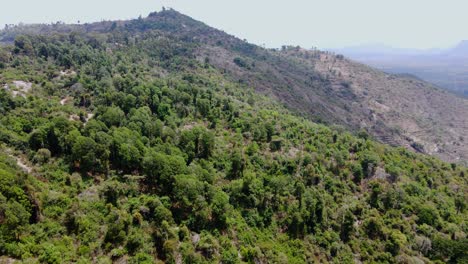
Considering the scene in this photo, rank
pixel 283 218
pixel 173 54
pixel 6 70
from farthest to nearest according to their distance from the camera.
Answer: pixel 173 54
pixel 6 70
pixel 283 218

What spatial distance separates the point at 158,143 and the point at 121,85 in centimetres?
3971

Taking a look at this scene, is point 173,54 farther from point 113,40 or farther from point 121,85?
point 121,85

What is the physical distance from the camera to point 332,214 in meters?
63.0

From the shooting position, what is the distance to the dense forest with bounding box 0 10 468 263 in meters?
39.7

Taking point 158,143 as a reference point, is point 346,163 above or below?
below

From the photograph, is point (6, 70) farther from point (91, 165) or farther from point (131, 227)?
point (131, 227)

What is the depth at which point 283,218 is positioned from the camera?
5956cm

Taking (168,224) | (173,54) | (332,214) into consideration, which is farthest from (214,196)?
(173,54)

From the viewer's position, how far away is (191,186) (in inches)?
1911

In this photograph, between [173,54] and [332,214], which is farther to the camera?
[173,54]

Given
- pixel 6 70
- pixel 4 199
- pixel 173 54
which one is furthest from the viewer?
pixel 173 54

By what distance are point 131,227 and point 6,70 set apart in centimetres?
8225

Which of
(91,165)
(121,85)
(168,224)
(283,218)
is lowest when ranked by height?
(283,218)

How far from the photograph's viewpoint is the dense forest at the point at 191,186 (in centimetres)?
3966
